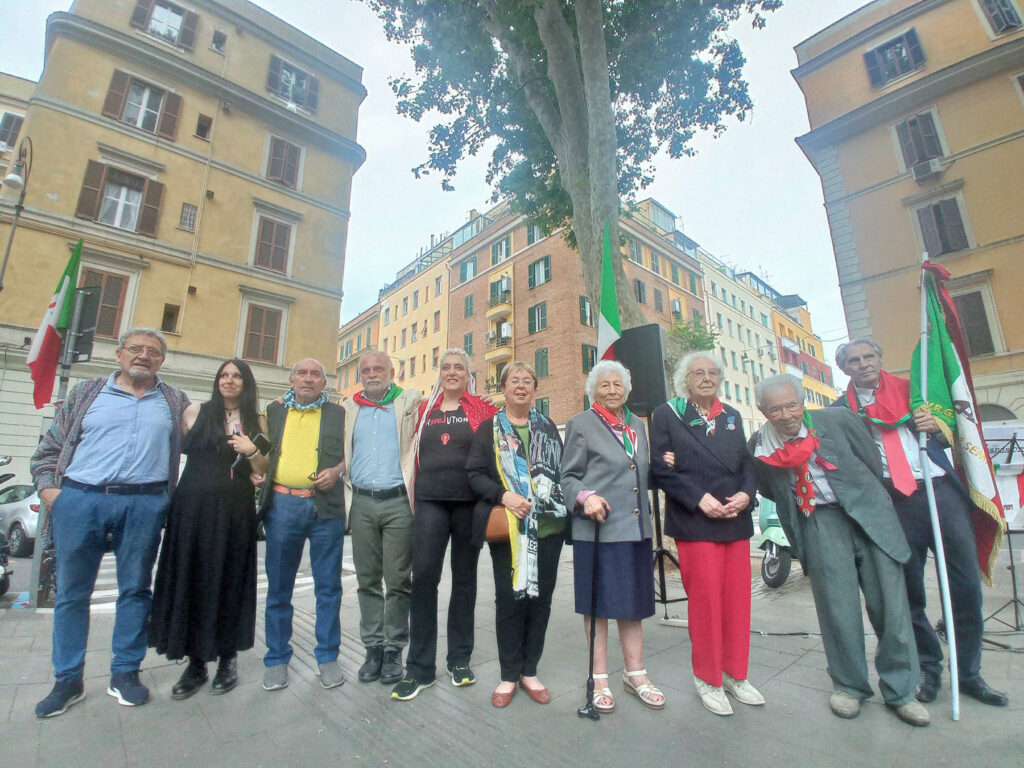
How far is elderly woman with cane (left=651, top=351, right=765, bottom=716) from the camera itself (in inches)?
111

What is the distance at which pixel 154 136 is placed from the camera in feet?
56.7

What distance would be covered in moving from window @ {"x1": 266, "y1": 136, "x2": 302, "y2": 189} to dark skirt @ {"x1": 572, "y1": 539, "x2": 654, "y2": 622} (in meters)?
21.3

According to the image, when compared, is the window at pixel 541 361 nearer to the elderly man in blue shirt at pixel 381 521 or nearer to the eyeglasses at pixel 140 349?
the elderly man in blue shirt at pixel 381 521

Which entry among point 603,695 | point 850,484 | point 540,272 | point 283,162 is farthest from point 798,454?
point 540,272

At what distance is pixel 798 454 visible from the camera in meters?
2.87

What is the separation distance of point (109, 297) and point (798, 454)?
756 inches

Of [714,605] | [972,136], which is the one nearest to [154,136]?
[714,605]

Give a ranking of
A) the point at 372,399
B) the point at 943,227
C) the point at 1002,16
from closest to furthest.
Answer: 1. the point at 372,399
2. the point at 1002,16
3. the point at 943,227

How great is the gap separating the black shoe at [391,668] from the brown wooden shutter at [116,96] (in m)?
21.0

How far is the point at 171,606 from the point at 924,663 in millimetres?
4511

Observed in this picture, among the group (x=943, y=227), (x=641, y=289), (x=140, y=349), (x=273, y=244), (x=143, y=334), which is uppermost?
(x=641, y=289)

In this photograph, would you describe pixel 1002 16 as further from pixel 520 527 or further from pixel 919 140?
pixel 520 527

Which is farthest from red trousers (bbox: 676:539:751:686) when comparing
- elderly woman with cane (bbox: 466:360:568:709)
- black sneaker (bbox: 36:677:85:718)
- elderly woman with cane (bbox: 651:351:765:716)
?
black sneaker (bbox: 36:677:85:718)

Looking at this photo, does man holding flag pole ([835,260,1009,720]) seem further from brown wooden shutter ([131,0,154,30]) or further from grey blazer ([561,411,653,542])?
brown wooden shutter ([131,0,154,30])
